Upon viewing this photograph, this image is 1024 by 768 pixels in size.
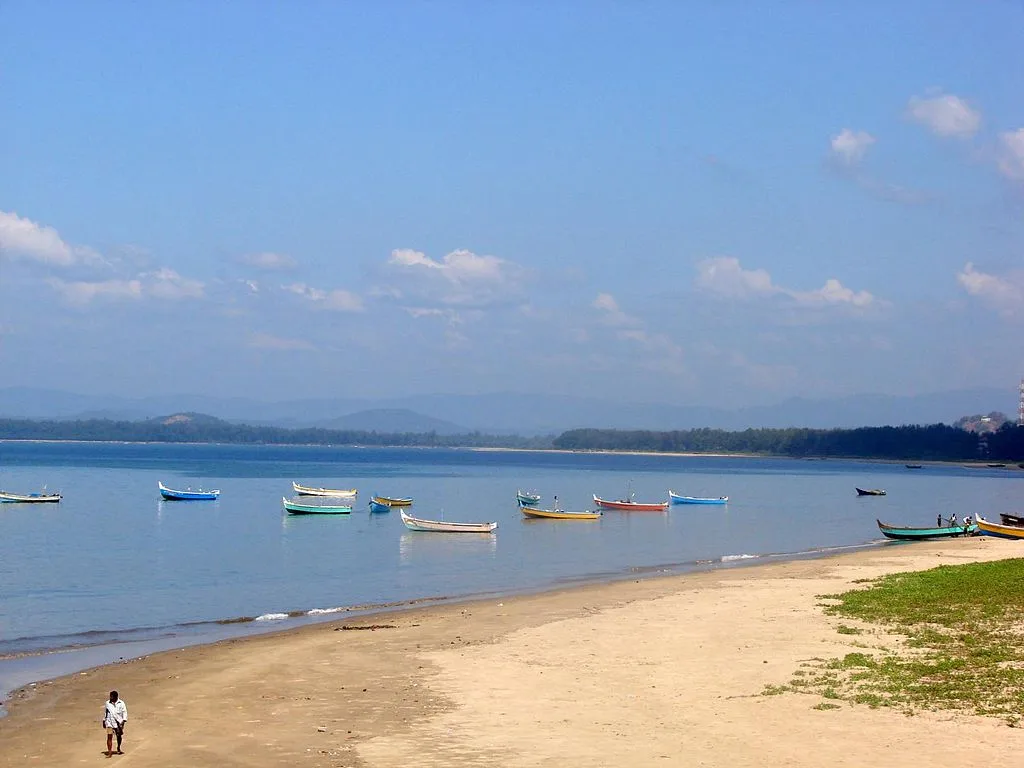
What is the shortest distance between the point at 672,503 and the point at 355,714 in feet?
311

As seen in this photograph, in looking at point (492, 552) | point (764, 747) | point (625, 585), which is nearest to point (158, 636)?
point (625, 585)

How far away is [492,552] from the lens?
63.8 meters

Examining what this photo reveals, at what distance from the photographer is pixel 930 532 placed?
6856cm

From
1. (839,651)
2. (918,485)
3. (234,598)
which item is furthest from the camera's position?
(918,485)

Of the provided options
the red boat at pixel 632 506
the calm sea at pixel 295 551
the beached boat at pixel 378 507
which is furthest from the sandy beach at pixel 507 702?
the red boat at pixel 632 506

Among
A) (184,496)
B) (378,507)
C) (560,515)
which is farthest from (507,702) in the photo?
(184,496)

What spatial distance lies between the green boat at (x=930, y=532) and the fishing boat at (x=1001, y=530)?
647 mm

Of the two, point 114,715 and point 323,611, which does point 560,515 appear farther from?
point 114,715

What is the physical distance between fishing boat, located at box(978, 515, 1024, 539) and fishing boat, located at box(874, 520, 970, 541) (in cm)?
67

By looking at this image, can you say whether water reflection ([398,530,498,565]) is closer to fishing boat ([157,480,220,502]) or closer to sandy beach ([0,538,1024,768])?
sandy beach ([0,538,1024,768])

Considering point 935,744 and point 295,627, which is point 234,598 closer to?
point 295,627

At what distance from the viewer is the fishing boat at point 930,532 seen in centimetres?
6756

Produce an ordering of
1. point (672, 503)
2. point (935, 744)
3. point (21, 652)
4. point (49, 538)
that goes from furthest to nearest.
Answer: point (672, 503)
point (49, 538)
point (21, 652)
point (935, 744)

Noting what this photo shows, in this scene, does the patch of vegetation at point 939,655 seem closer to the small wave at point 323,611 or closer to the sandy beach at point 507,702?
the sandy beach at point 507,702
